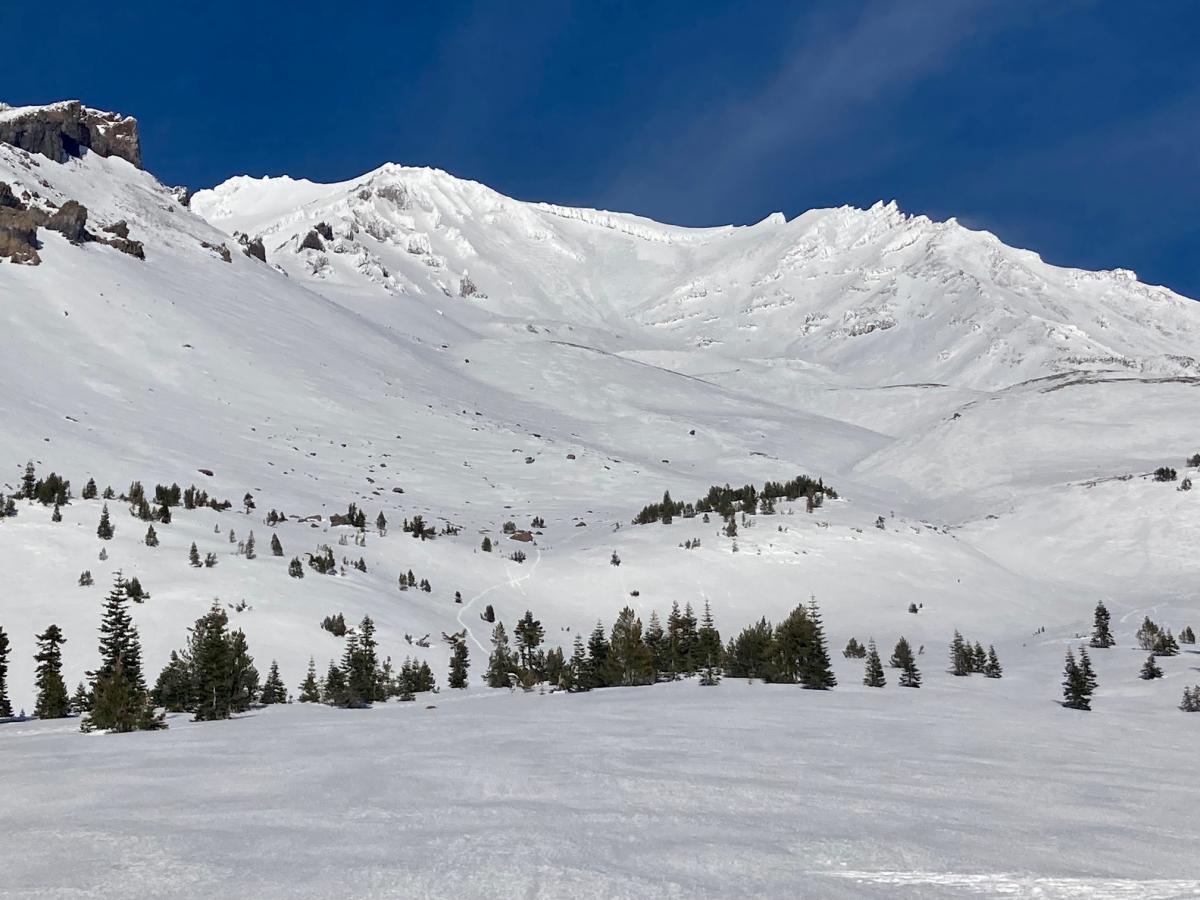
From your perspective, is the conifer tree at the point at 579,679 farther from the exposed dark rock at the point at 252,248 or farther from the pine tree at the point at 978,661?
the exposed dark rock at the point at 252,248

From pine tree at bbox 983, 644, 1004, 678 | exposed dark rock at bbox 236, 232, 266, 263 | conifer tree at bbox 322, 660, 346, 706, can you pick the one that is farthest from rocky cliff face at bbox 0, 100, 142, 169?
pine tree at bbox 983, 644, 1004, 678

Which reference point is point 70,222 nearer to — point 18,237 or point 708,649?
point 18,237

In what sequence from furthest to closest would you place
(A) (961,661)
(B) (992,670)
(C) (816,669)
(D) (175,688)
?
(A) (961,661) < (B) (992,670) < (C) (816,669) < (D) (175,688)

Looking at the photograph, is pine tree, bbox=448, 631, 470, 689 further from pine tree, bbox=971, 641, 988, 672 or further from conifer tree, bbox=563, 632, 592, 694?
pine tree, bbox=971, 641, 988, 672

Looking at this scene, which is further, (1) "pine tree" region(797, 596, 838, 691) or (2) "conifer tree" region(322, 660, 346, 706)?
(1) "pine tree" region(797, 596, 838, 691)

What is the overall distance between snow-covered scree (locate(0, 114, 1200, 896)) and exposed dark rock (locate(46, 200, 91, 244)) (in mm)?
3988

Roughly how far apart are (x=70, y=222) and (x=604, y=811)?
141032 millimetres

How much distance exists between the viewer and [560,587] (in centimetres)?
5625

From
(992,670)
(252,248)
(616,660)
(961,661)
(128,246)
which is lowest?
(992,670)

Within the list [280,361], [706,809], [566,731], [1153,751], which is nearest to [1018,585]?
[1153,751]

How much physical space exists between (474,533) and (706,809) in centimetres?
6295

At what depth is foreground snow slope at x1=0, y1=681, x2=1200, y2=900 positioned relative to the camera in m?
6.76

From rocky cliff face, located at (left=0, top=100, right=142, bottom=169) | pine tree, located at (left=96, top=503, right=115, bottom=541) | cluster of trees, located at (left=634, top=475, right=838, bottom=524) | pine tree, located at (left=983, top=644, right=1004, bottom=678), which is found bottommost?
pine tree, located at (left=983, top=644, right=1004, bottom=678)

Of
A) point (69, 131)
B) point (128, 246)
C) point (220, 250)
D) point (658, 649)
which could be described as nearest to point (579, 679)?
point (658, 649)
